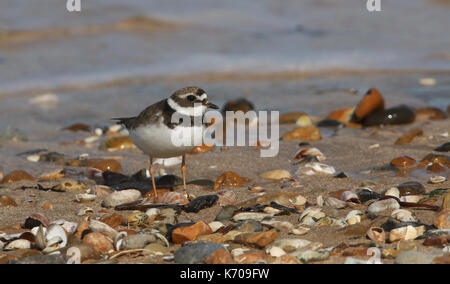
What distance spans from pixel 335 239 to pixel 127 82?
7308 millimetres

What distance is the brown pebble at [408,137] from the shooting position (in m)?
6.70

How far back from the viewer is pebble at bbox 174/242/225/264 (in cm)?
362

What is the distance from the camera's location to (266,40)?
41.5ft

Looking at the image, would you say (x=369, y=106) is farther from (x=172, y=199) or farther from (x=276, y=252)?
(x=276, y=252)

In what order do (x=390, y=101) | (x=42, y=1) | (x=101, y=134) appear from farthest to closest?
(x=42, y=1), (x=390, y=101), (x=101, y=134)

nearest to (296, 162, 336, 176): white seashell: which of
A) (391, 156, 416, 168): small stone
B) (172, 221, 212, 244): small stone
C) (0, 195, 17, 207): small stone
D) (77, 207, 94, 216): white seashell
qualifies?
(391, 156, 416, 168): small stone

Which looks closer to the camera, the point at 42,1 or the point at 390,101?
the point at 390,101

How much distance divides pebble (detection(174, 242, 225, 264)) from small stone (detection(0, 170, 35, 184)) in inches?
107

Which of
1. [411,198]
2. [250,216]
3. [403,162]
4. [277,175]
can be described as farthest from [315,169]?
[250,216]

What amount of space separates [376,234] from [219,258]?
103 cm

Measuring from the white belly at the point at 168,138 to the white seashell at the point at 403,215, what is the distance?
163cm

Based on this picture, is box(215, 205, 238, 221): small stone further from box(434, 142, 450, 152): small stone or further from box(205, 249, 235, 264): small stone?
box(434, 142, 450, 152): small stone
